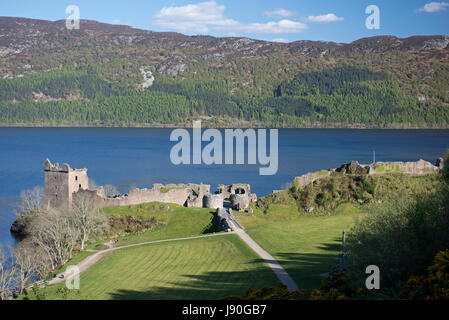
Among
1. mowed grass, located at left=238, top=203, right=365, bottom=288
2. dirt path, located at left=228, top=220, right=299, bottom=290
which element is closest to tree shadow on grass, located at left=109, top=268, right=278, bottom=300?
dirt path, located at left=228, top=220, right=299, bottom=290

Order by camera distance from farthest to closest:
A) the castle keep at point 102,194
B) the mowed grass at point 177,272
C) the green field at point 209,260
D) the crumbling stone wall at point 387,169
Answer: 1. the castle keep at point 102,194
2. the crumbling stone wall at point 387,169
3. the green field at point 209,260
4. the mowed grass at point 177,272

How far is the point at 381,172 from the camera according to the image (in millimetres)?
62000

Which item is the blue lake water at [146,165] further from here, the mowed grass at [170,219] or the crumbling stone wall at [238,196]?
the crumbling stone wall at [238,196]


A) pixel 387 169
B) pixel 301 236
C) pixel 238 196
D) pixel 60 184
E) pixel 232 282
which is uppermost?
pixel 387 169

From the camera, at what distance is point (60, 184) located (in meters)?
63.4

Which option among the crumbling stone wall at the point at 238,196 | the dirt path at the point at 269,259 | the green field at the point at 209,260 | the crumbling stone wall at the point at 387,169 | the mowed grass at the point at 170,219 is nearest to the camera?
the dirt path at the point at 269,259

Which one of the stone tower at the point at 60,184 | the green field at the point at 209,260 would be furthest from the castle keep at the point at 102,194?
the green field at the point at 209,260

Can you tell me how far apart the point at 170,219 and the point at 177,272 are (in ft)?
65.4

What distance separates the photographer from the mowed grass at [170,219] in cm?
5307

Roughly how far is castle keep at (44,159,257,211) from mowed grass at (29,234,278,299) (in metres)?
15.5

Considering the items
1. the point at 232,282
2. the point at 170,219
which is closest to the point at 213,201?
the point at 170,219

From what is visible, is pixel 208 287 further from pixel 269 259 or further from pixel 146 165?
pixel 146 165
